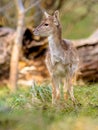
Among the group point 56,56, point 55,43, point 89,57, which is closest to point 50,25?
point 55,43

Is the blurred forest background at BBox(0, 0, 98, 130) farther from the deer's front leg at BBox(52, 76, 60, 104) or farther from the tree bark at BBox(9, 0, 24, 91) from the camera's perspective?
the deer's front leg at BBox(52, 76, 60, 104)


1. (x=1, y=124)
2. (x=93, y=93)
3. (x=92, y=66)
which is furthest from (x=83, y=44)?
(x=1, y=124)

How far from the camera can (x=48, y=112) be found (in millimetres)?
7055

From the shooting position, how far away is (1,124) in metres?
5.17

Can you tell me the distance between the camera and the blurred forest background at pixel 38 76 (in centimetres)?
543

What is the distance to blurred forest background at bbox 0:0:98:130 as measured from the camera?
17.8ft

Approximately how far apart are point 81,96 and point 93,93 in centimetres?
A: 33

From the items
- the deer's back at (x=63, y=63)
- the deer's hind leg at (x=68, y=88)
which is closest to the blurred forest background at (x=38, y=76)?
the deer's hind leg at (x=68, y=88)

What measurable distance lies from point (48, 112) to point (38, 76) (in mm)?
6560

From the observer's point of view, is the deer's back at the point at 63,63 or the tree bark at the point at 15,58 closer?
the deer's back at the point at 63,63

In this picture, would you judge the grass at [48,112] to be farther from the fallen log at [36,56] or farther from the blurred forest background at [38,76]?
the fallen log at [36,56]

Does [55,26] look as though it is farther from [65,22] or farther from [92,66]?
[65,22]

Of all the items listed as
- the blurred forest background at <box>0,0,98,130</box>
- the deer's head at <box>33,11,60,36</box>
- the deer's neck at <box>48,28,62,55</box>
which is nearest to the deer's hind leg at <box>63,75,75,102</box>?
the blurred forest background at <box>0,0,98,130</box>

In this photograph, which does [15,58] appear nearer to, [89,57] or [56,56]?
[89,57]
